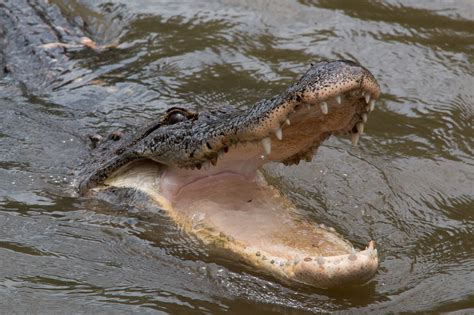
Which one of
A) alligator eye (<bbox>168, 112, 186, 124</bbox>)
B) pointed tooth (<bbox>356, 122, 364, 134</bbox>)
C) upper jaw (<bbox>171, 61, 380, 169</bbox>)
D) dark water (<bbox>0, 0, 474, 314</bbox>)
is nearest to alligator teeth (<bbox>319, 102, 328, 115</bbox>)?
upper jaw (<bbox>171, 61, 380, 169</bbox>)

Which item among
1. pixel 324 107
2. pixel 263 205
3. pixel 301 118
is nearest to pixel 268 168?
pixel 263 205

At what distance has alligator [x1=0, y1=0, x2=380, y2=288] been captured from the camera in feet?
11.4

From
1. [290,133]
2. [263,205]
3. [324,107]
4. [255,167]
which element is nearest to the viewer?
[324,107]

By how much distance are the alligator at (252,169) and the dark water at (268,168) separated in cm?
12

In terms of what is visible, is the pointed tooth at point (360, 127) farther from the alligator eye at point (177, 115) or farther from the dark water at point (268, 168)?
the alligator eye at point (177, 115)

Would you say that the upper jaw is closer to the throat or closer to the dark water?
the throat

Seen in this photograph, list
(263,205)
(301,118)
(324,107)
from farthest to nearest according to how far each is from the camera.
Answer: (263,205)
(301,118)
(324,107)

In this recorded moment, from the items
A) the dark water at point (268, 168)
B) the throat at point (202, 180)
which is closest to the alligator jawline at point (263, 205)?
the throat at point (202, 180)

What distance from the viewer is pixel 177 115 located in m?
4.38

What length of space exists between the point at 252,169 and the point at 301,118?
663mm

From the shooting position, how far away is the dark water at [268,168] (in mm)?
3715

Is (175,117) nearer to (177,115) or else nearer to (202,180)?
(177,115)

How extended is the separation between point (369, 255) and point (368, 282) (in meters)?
0.33

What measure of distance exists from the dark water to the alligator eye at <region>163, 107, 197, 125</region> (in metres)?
0.50
